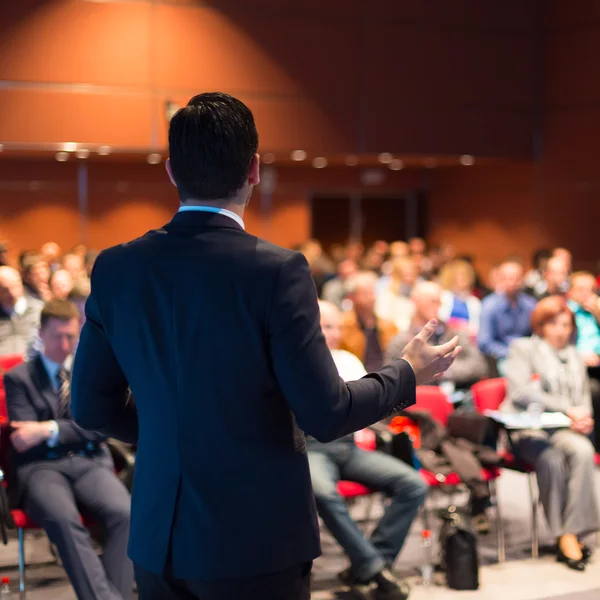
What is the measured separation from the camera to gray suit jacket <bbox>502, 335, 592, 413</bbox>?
5387 mm

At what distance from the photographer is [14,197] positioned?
13.8 meters

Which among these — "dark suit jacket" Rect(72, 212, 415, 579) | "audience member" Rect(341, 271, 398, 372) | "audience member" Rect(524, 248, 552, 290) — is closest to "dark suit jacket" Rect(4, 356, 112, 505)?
"audience member" Rect(341, 271, 398, 372)

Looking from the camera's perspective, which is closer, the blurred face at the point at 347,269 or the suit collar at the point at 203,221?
the suit collar at the point at 203,221

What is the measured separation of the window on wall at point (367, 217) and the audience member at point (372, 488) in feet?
35.4

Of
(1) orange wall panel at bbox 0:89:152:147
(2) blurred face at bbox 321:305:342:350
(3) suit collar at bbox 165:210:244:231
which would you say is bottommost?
(2) blurred face at bbox 321:305:342:350

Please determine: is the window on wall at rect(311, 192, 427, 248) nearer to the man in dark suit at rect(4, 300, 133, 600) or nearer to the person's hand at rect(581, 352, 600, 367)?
the person's hand at rect(581, 352, 600, 367)

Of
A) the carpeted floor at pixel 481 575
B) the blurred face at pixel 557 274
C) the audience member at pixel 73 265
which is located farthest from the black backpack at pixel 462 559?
the audience member at pixel 73 265

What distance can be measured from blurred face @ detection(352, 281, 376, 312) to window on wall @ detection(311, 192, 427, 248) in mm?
8836

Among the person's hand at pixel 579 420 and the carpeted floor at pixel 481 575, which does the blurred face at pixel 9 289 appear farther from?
the person's hand at pixel 579 420

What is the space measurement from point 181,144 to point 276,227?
13.4 meters

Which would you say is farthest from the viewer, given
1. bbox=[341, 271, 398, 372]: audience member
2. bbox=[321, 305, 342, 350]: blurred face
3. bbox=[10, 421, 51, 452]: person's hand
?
bbox=[341, 271, 398, 372]: audience member

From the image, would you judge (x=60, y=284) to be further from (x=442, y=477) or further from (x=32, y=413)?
(x=442, y=477)

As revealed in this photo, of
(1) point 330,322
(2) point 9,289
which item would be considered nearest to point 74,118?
(2) point 9,289

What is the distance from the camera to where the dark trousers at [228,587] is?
160 centimetres
